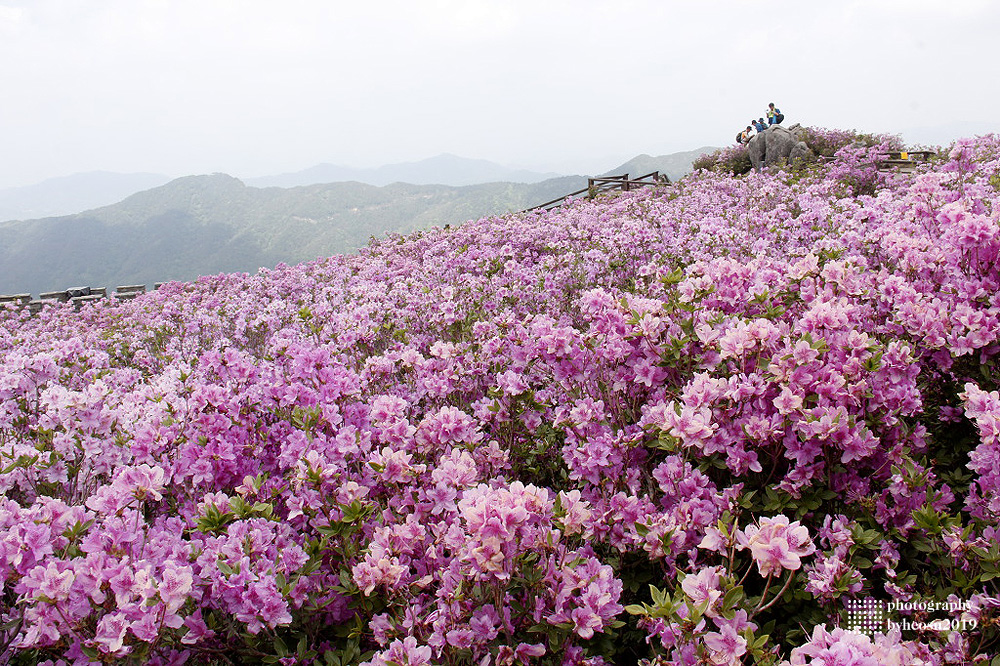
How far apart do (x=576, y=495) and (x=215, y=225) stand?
119m

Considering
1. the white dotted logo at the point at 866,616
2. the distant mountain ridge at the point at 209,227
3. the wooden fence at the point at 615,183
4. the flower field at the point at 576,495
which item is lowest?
the white dotted logo at the point at 866,616

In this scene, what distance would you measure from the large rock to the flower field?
2233cm

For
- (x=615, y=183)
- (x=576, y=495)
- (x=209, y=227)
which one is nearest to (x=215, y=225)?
(x=209, y=227)

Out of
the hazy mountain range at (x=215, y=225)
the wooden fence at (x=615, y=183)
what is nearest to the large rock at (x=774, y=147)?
the wooden fence at (x=615, y=183)

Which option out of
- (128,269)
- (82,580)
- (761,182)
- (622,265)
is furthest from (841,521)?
(128,269)

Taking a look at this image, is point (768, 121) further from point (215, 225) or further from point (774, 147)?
point (215, 225)

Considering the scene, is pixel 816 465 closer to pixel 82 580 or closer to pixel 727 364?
pixel 727 364

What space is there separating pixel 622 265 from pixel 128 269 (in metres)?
105

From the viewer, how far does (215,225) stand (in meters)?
106

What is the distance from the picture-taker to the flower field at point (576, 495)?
1961 mm

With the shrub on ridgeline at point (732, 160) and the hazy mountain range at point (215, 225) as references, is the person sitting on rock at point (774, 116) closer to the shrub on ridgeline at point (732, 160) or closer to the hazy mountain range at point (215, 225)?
the shrub on ridgeline at point (732, 160)

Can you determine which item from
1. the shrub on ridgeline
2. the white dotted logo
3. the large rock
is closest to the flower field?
the white dotted logo

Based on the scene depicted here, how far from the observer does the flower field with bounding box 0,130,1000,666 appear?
1961mm

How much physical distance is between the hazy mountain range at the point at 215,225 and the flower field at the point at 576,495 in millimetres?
80482
